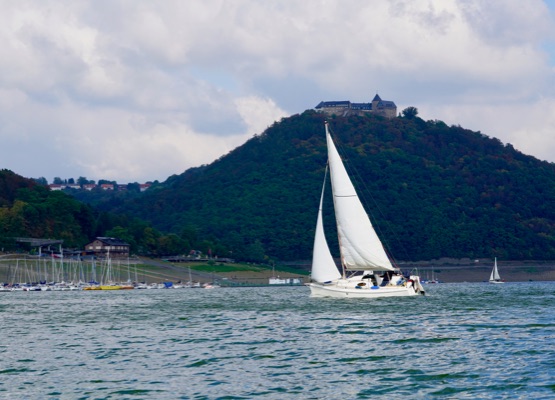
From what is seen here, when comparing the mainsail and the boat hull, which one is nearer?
the boat hull

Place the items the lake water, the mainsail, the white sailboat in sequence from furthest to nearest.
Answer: the mainsail < the white sailboat < the lake water

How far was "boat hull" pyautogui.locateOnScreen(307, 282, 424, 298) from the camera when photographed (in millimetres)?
81562

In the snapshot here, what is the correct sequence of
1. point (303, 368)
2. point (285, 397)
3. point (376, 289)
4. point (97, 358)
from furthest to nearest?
1. point (376, 289)
2. point (97, 358)
3. point (303, 368)
4. point (285, 397)

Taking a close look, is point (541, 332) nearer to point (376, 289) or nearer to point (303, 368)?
point (303, 368)

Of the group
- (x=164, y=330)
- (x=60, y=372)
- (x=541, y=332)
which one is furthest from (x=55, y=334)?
(x=541, y=332)

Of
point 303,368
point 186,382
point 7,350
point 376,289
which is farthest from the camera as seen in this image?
point 376,289

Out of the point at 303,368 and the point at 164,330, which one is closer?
the point at 303,368

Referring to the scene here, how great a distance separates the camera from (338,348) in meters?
43.4

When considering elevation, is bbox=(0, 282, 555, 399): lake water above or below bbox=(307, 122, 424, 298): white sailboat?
below

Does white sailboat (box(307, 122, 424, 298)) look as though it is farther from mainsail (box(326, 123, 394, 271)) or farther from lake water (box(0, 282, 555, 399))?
lake water (box(0, 282, 555, 399))

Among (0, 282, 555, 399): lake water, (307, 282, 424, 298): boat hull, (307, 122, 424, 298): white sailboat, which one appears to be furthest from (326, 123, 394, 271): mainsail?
(0, 282, 555, 399): lake water

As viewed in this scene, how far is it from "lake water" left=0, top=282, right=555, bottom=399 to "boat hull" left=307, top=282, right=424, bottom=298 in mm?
16722

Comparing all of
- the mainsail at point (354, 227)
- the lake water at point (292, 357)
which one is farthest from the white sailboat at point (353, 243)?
the lake water at point (292, 357)

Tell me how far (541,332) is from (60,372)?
2377 cm
